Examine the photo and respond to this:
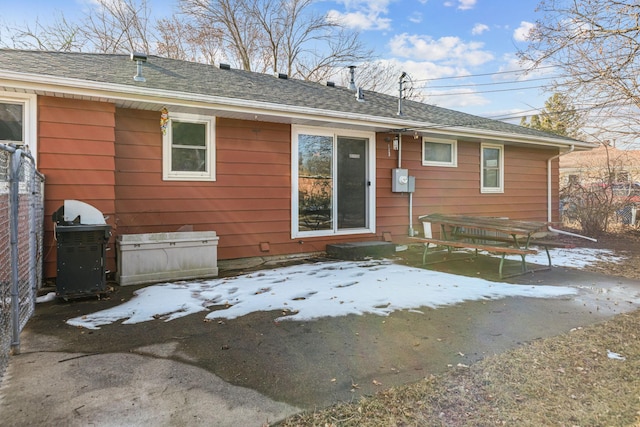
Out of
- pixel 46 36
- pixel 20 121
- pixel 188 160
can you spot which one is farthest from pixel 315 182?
pixel 46 36


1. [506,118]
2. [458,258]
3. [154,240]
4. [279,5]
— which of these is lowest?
[458,258]

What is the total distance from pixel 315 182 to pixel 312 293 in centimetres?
308

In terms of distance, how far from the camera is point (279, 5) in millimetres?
17141

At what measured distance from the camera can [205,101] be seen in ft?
17.8

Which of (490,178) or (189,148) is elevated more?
(189,148)

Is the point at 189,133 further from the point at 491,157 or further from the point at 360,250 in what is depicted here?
the point at 491,157

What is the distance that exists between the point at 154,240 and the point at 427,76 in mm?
15834

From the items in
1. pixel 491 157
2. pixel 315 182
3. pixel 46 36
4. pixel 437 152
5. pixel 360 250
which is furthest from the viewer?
pixel 46 36

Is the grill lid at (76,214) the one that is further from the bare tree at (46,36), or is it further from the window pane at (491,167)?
the bare tree at (46,36)

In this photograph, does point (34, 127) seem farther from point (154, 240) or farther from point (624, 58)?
point (624, 58)

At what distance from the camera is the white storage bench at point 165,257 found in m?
4.88

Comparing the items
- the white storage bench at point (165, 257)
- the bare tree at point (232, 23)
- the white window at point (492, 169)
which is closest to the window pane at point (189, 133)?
the white storage bench at point (165, 257)

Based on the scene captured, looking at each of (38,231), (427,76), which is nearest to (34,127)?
(38,231)

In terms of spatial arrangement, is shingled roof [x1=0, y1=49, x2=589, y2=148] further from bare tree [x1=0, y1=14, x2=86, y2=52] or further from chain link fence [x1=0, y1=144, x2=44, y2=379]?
bare tree [x1=0, y1=14, x2=86, y2=52]
